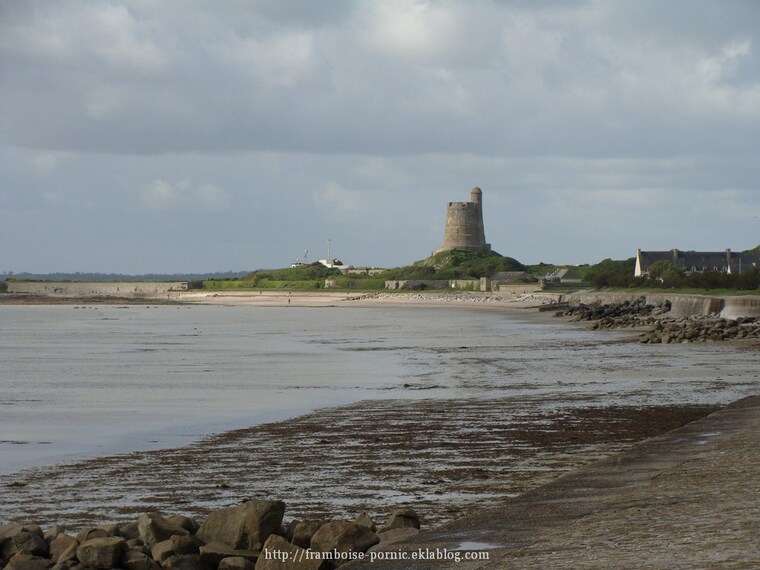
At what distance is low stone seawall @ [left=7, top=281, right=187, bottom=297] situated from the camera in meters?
127

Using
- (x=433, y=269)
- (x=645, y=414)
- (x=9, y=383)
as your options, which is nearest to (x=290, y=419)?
(x=645, y=414)

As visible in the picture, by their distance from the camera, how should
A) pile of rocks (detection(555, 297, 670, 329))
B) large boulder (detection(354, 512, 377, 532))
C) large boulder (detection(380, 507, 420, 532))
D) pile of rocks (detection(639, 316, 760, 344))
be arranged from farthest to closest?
pile of rocks (detection(555, 297, 670, 329))
pile of rocks (detection(639, 316, 760, 344))
large boulder (detection(380, 507, 420, 532))
large boulder (detection(354, 512, 377, 532))

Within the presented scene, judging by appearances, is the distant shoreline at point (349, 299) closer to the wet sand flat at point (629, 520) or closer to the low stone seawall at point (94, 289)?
the low stone seawall at point (94, 289)

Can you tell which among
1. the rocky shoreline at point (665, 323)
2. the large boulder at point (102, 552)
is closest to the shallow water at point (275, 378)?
the rocky shoreline at point (665, 323)

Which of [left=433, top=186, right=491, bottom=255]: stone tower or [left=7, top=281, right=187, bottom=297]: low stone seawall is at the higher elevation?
[left=433, top=186, right=491, bottom=255]: stone tower

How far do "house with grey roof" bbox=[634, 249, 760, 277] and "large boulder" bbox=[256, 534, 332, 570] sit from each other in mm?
89789

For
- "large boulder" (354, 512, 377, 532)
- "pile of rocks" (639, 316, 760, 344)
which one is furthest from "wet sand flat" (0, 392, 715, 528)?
"pile of rocks" (639, 316, 760, 344)

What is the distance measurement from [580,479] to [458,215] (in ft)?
387

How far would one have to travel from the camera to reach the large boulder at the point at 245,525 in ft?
21.9

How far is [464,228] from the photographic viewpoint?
412ft

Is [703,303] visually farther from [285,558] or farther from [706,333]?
[285,558]

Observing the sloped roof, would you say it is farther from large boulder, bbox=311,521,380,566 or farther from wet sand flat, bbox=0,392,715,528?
large boulder, bbox=311,521,380,566

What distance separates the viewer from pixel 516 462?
1032cm

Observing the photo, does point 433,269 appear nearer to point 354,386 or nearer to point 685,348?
point 685,348
